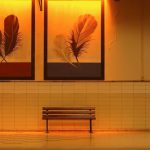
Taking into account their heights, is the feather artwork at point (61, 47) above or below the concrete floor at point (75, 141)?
above

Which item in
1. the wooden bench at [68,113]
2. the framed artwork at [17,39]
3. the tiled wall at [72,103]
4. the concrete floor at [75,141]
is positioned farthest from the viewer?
the framed artwork at [17,39]

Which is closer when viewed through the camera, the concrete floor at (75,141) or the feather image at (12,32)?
Answer: the concrete floor at (75,141)

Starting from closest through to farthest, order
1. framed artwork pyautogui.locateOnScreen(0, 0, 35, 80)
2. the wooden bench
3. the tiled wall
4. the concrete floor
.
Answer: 1. the concrete floor
2. the wooden bench
3. the tiled wall
4. framed artwork pyautogui.locateOnScreen(0, 0, 35, 80)

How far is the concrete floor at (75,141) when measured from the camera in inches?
375

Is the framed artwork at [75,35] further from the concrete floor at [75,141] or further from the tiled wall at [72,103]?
the concrete floor at [75,141]

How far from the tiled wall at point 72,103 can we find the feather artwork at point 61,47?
2.44 feet

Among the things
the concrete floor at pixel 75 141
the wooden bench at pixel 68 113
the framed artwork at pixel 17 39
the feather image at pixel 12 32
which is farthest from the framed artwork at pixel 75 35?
the concrete floor at pixel 75 141

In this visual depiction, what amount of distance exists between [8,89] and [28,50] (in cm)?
123

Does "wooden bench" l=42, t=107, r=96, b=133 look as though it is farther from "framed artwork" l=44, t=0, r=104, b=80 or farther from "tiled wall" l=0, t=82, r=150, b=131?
"framed artwork" l=44, t=0, r=104, b=80

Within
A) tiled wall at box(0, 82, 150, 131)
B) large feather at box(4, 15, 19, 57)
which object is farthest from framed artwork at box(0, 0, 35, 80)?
tiled wall at box(0, 82, 150, 131)

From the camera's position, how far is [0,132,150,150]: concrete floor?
952cm

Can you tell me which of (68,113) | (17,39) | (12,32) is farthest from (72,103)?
(12,32)

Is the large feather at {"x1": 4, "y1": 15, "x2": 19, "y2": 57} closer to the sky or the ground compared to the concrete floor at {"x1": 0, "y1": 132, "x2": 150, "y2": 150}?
closer to the sky

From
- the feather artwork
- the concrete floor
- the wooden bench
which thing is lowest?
the concrete floor
